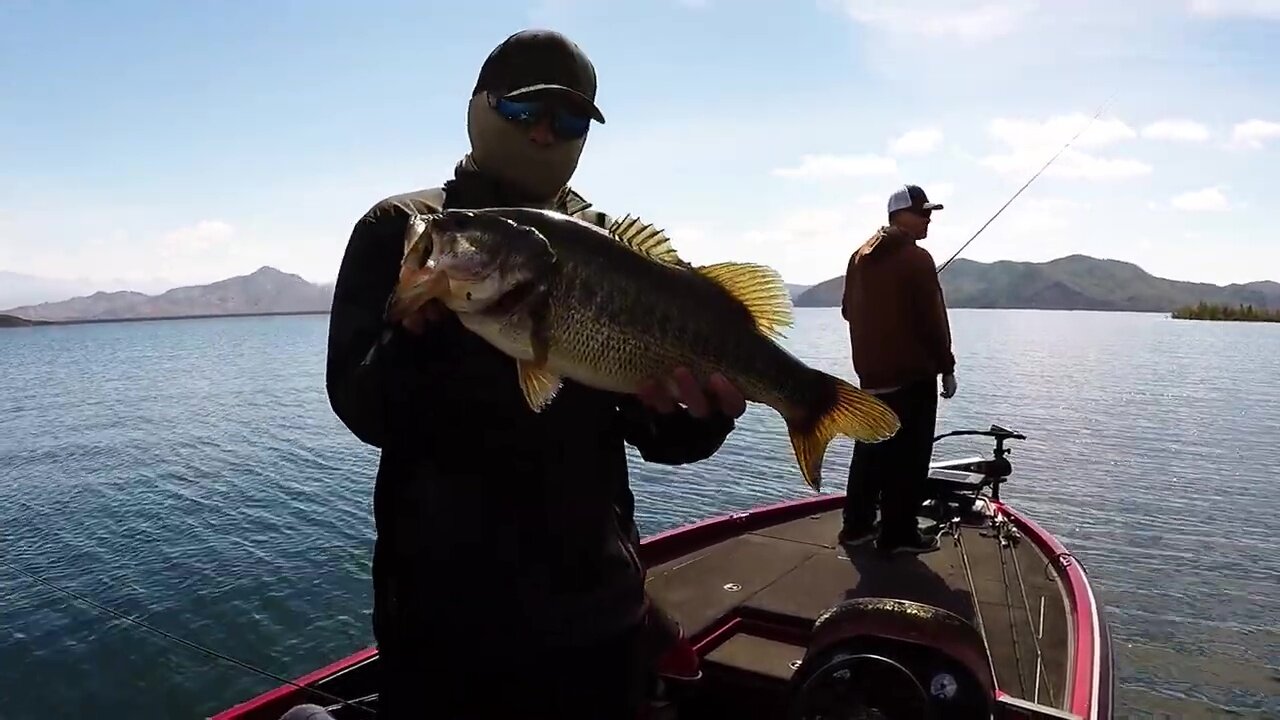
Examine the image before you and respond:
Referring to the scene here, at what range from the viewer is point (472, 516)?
8.84ft

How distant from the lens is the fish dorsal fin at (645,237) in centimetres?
316

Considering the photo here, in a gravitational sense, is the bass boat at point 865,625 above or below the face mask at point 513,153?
below

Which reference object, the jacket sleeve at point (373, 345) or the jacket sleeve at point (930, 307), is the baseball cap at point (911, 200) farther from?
the jacket sleeve at point (373, 345)

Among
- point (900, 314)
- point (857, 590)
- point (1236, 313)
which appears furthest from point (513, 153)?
point (1236, 313)

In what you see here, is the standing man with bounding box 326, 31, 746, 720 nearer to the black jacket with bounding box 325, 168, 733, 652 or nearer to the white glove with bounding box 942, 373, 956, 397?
the black jacket with bounding box 325, 168, 733, 652

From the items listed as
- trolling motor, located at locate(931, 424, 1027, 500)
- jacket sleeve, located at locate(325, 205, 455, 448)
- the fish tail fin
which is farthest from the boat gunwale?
jacket sleeve, located at locate(325, 205, 455, 448)

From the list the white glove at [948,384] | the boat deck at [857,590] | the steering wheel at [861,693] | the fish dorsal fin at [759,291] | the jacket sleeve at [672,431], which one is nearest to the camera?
the jacket sleeve at [672,431]

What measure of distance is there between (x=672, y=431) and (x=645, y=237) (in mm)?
716

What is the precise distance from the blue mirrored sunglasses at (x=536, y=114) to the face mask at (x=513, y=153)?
2 cm

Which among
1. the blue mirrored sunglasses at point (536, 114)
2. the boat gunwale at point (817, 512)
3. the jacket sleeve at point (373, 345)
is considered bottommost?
the boat gunwale at point (817, 512)

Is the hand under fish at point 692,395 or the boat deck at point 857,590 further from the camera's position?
the boat deck at point 857,590

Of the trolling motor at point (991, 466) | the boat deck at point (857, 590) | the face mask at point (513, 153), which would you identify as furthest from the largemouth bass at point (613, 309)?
the trolling motor at point (991, 466)

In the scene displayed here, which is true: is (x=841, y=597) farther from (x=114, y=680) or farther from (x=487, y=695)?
(x=114, y=680)

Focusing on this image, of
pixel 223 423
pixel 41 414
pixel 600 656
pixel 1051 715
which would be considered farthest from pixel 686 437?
pixel 41 414
